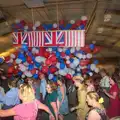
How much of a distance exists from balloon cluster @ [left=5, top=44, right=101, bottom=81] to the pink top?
7.85 feet

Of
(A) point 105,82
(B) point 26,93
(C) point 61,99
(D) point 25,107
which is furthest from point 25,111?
(A) point 105,82

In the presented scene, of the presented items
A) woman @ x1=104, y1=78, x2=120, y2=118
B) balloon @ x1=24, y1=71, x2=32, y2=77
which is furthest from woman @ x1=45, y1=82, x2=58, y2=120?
woman @ x1=104, y1=78, x2=120, y2=118

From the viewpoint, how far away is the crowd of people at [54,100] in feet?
9.87

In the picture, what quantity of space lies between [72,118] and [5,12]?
3.30 m

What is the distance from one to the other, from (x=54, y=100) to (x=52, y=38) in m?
1.37

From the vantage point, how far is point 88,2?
5.93 metres

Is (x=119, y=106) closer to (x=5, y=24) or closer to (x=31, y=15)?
(x=31, y=15)

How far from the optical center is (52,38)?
5.57 meters

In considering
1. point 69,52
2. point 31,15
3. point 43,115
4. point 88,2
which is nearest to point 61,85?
point 69,52

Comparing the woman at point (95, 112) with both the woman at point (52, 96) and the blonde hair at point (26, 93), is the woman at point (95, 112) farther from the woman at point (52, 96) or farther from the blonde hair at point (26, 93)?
the woman at point (52, 96)

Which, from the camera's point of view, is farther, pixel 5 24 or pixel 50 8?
pixel 5 24

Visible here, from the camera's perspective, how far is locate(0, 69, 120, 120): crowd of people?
9.87ft

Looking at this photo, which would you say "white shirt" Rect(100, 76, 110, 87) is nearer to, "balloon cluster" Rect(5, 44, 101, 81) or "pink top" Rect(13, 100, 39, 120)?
"balloon cluster" Rect(5, 44, 101, 81)

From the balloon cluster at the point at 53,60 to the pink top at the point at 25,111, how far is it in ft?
7.85
